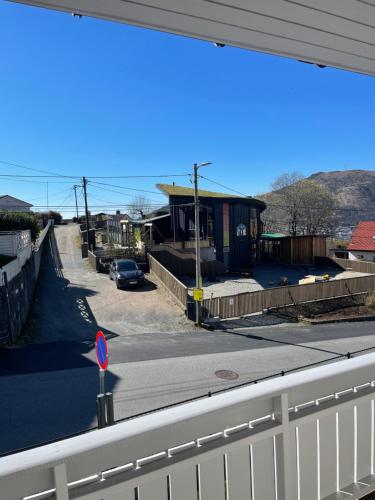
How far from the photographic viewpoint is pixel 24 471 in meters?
1.20

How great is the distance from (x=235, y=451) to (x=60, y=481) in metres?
0.88

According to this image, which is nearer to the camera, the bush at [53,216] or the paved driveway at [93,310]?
the paved driveway at [93,310]

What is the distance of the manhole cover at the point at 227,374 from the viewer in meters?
10.7

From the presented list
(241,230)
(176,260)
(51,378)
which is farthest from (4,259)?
(241,230)

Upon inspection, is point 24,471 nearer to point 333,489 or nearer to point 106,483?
point 106,483

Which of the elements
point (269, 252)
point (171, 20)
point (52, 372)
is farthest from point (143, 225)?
point (171, 20)

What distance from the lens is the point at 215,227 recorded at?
32.3 metres

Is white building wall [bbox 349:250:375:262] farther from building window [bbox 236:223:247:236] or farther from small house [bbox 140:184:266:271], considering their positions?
building window [bbox 236:223:247:236]

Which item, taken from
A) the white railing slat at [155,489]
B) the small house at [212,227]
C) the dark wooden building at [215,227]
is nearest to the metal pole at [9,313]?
the white railing slat at [155,489]

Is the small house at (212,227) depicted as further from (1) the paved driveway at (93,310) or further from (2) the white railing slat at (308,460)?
(2) the white railing slat at (308,460)

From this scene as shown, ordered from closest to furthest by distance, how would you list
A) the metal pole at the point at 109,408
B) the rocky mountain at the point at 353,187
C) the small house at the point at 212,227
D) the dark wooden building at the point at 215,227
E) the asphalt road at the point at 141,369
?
the metal pole at the point at 109,408 → the asphalt road at the point at 141,369 → the small house at the point at 212,227 → the dark wooden building at the point at 215,227 → the rocky mountain at the point at 353,187

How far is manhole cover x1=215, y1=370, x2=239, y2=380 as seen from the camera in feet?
35.1

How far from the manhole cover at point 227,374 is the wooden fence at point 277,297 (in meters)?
6.70

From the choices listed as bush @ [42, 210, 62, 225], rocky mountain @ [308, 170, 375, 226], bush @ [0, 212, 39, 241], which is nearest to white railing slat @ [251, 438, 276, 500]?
bush @ [0, 212, 39, 241]
